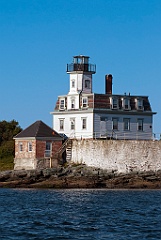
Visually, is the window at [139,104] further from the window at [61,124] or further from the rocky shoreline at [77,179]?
the rocky shoreline at [77,179]

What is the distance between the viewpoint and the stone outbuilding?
53.6 meters

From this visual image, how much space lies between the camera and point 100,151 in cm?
5241

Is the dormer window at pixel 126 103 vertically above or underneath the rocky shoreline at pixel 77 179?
above

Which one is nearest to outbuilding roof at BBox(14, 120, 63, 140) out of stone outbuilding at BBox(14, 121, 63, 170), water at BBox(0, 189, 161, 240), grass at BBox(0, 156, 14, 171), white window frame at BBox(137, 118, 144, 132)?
stone outbuilding at BBox(14, 121, 63, 170)

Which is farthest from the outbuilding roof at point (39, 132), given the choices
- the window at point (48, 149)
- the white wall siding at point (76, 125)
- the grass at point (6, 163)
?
the grass at point (6, 163)

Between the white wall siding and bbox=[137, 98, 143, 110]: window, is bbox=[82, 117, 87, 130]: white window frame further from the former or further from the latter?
bbox=[137, 98, 143, 110]: window

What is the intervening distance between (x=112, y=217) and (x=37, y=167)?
21333mm

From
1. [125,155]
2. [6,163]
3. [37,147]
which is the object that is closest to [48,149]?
[37,147]

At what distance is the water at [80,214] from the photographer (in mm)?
27125

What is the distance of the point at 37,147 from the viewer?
53750mm

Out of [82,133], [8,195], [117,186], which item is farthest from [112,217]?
[82,133]

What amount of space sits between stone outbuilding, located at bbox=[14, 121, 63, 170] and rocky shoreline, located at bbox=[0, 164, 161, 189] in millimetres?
1811

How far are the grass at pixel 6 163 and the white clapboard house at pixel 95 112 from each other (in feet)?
15.1

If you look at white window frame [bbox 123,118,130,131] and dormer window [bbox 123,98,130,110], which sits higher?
dormer window [bbox 123,98,130,110]
